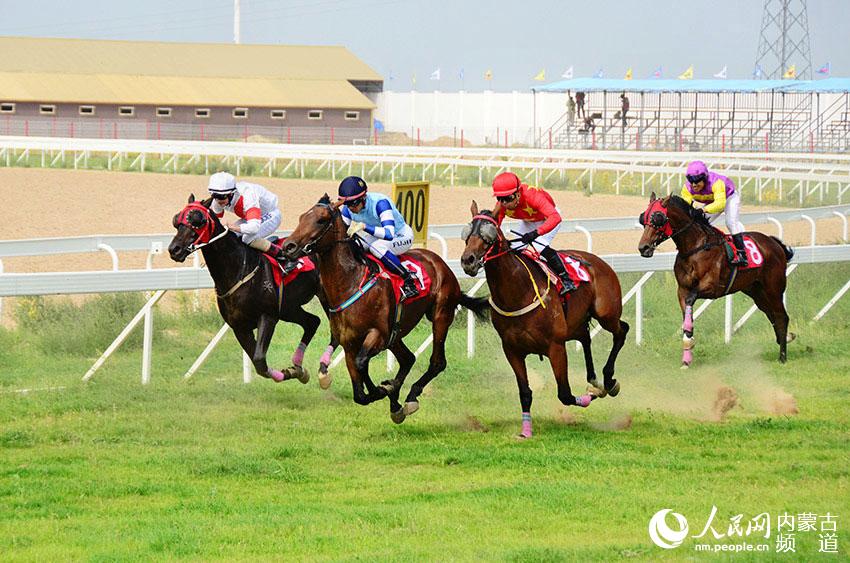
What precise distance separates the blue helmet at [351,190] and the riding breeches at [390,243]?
0.29m

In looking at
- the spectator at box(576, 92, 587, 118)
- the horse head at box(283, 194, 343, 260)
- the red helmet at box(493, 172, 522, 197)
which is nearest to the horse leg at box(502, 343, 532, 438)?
the red helmet at box(493, 172, 522, 197)

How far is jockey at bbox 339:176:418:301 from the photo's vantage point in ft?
29.6

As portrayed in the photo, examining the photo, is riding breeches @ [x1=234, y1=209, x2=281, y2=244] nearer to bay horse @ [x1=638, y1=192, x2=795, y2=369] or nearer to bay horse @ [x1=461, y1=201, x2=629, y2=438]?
bay horse @ [x1=461, y1=201, x2=629, y2=438]

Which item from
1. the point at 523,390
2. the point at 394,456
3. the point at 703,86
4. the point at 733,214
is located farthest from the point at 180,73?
the point at 394,456

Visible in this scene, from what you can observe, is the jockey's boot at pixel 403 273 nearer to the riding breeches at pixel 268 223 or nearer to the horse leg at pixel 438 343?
the horse leg at pixel 438 343

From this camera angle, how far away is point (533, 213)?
31.3ft

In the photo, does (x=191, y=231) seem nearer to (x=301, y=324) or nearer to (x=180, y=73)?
(x=301, y=324)

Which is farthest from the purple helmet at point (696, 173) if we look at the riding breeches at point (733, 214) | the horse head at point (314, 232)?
the horse head at point (314, 232)

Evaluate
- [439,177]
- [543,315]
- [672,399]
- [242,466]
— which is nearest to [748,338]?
[672,399]

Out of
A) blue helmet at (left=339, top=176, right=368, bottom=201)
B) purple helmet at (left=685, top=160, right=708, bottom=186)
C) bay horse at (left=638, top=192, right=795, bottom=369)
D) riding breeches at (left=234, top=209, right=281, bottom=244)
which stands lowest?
bay horse at (left=638, top=192, right=795, bottom=369)

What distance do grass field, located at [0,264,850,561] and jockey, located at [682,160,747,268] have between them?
1015 mm

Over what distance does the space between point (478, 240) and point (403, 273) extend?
0.90 meters

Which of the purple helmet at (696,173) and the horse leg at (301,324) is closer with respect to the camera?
the horse leg at (301,324)

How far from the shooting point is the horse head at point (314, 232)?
848 centimetres
